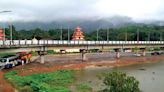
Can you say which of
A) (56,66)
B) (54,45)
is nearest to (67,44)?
(54,45)

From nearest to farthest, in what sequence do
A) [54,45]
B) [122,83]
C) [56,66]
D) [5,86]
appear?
[122,83]
[5,86]
[56,66]
[54,45]

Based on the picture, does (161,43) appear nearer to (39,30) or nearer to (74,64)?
(74,64)

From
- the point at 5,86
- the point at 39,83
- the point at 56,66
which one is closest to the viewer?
the point at 5,86

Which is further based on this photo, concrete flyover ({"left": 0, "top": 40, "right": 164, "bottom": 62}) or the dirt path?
concrete flyover ({"left": 0, "top": 40, "right": 164, "bottom": 62})

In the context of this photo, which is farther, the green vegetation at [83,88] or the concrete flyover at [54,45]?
the concrete flyover at [54,45]

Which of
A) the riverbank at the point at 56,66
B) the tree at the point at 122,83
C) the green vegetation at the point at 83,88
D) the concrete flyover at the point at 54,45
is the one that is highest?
the concrete flyover at the point at 54,45

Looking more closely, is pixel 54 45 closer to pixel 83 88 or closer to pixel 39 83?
pixel 39 83

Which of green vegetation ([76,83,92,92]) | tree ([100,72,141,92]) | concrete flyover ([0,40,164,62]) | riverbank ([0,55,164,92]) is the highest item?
concrete flyover ([0,40,164,62])

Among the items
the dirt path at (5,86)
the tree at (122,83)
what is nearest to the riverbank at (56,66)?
the dirt path at (5,86)

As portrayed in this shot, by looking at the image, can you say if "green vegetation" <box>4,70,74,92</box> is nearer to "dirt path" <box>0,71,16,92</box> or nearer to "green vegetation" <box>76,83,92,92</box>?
"dirt path" <box>0,71,16,92</box>

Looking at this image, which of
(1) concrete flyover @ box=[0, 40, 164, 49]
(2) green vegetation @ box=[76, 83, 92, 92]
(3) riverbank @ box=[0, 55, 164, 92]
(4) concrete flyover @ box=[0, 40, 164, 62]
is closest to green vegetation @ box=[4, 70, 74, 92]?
(3) riverbank @ box=[0, 55, 164, 92]

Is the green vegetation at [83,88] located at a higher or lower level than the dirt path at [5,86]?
lower

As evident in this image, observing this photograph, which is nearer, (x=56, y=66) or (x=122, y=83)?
(x=122, y=83)

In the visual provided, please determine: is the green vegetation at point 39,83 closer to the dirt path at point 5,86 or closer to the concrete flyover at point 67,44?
the dirt path at point 5,86
